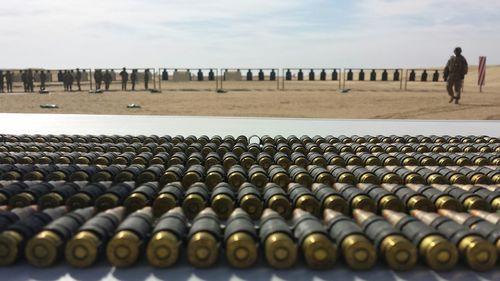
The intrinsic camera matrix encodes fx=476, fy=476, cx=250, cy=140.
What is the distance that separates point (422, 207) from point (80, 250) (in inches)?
175

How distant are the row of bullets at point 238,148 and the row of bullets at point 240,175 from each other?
1814 mm

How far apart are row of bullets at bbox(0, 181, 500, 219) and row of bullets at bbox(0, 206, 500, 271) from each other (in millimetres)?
1022

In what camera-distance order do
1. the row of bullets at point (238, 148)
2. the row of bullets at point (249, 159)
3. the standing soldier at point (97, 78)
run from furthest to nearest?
1. the standing soldier at point (97, 78)
2. the row of bullets at point (238, 148)
3. the row of bullets at point (249, 159)

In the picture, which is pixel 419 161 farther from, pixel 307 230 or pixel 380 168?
pixel 307 230

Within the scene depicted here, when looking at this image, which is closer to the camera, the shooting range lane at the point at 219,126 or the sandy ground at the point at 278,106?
the shooting range lane at the point at 219,126

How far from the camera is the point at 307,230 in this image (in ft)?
17.5

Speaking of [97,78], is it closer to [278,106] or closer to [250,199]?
[278,106]

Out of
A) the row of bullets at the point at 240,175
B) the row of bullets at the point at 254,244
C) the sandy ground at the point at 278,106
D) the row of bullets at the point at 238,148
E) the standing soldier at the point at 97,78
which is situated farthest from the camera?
the standing soldier at the point at 97,78

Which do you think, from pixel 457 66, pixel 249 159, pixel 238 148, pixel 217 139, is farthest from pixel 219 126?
pixel 457 66

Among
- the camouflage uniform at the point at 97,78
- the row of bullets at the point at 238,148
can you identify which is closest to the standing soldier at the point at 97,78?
the camouflage uniform at the point at 97,78

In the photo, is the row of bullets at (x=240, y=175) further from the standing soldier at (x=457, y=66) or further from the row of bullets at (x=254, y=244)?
the standing soldier at (x=457, y=66)

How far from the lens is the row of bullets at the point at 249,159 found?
9.13 metres

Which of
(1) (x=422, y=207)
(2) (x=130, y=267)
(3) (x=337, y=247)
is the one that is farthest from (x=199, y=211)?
(1) (x=422, y=207)

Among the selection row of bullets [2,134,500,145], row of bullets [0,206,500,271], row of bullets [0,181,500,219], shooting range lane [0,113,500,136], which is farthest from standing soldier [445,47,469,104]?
row of bullets [0,206,500,271]
